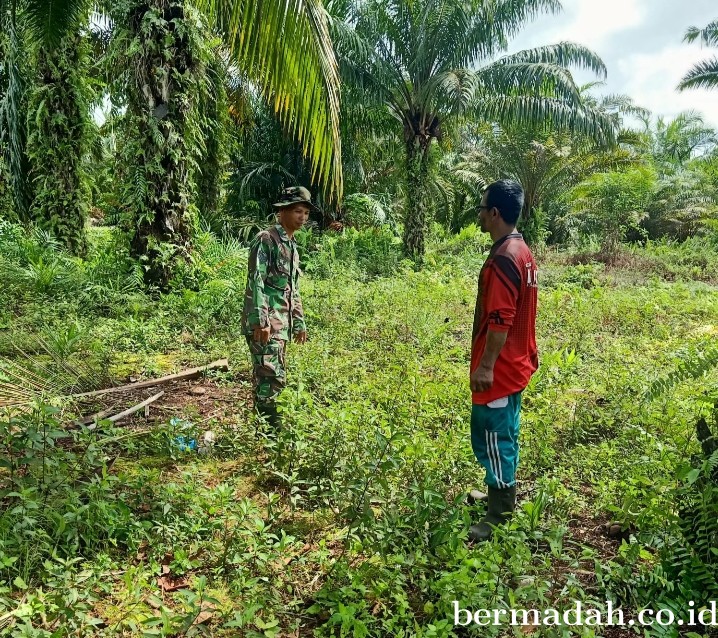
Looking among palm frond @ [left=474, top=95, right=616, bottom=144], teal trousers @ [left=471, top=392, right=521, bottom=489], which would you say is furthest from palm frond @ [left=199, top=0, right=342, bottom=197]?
palm frond @ [left=474, top=95, right=616, bottom=144]

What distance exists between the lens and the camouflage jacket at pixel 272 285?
12.0 feet

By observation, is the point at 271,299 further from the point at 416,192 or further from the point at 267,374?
the point at 416,192

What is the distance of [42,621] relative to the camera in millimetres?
2119

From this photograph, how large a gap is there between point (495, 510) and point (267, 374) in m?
1.73

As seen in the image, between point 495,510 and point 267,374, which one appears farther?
point 267,374

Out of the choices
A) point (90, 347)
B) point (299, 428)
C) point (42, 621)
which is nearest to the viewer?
point (42, 621)

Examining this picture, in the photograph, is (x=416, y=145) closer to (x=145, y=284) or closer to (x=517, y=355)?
(x=145, y=284)

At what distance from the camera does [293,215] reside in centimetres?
379

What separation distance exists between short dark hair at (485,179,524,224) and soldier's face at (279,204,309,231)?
144 centimetres

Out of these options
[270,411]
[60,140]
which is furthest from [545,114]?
[270,411]

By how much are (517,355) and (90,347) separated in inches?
163

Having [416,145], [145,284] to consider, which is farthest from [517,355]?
[416,145]

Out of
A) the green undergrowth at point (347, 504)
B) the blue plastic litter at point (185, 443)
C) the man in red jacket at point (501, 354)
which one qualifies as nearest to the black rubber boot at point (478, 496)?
the green undergrowth at point (347, 504)

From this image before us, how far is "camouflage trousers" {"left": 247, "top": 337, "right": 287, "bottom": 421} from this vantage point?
3.76m
